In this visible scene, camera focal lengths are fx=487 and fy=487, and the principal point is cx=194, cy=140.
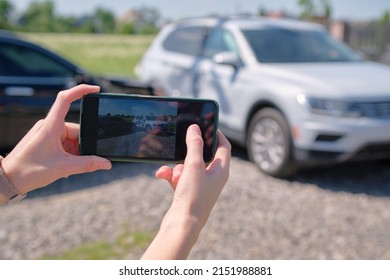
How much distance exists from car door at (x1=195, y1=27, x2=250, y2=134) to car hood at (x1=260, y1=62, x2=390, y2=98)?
357mm

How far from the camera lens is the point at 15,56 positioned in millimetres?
5098

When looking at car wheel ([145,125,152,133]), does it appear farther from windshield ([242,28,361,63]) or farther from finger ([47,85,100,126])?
windshield ([242,28,361,63])

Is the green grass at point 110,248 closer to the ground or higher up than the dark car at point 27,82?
closer to the ground

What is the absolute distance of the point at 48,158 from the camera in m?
1.44

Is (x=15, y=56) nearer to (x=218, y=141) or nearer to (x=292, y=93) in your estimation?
(x=292, y=93)

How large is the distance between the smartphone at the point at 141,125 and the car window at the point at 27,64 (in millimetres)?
3884

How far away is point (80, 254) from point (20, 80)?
8.15ft

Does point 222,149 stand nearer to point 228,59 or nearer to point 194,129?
point 194,129

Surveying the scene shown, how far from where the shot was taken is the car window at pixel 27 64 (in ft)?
16.5

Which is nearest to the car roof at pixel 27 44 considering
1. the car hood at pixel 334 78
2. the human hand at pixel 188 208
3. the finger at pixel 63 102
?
the car hood at pixel 334 78

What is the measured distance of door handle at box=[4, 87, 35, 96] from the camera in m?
4.85

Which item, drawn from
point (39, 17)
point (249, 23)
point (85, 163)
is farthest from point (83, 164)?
point (39, 17)

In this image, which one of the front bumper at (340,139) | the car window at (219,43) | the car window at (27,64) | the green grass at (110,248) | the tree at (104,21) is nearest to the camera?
the green grass at (110,248)

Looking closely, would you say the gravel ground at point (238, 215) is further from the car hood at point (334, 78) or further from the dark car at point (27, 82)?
the car hood at point (334, 78)
